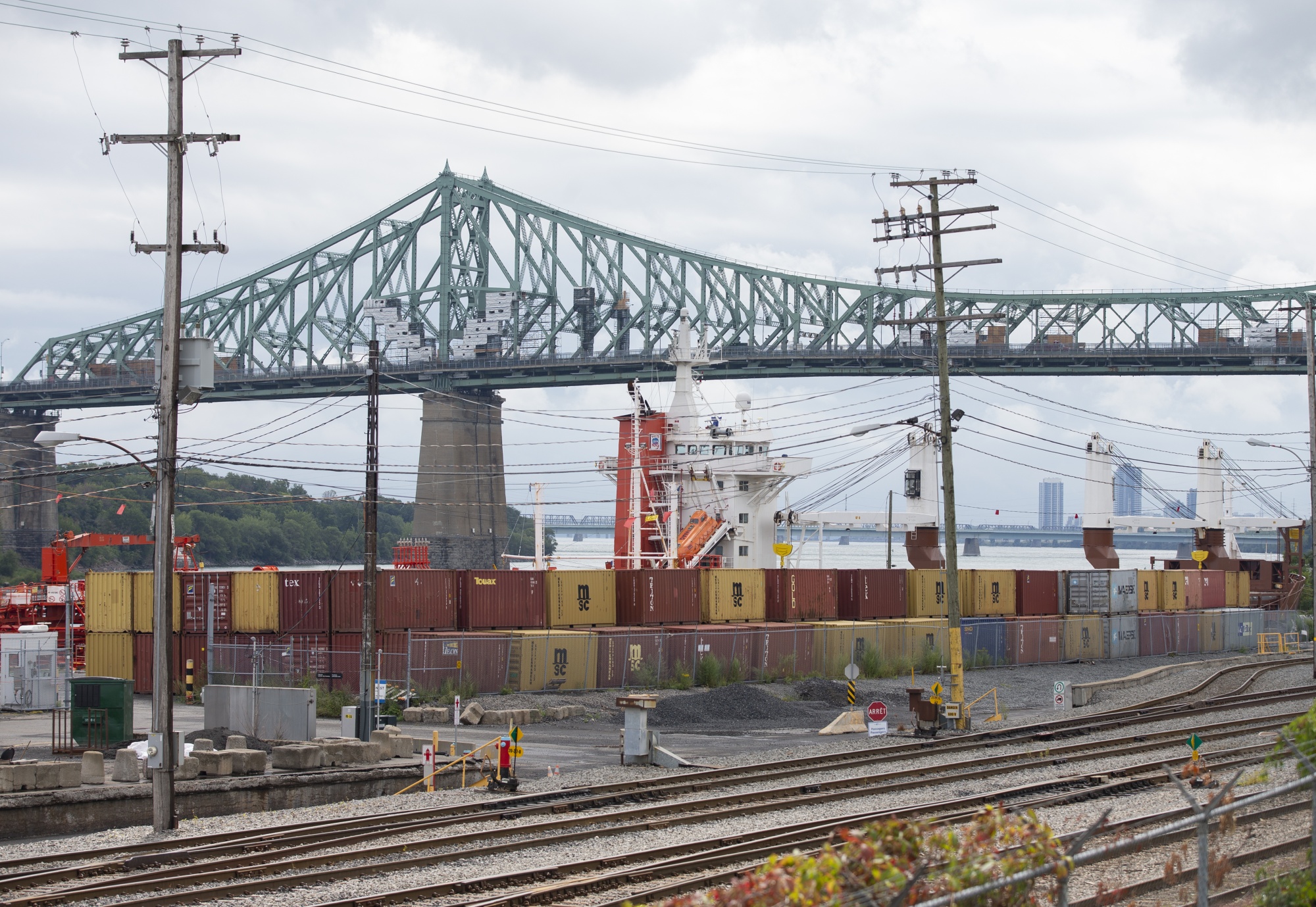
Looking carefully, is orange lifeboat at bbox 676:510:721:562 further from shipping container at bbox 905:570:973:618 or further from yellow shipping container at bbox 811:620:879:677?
yellow shipping container at bbox 811:620:879:677

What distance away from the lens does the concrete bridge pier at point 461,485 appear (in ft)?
326

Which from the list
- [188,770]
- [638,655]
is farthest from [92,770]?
[638,655]

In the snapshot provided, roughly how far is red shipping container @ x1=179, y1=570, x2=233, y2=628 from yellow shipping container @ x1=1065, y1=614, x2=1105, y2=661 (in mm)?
28956

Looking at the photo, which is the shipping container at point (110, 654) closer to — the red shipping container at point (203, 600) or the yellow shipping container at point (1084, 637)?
the red shipping container at point (203, 600)

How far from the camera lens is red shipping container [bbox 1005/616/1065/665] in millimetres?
45750

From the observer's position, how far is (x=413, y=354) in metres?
116

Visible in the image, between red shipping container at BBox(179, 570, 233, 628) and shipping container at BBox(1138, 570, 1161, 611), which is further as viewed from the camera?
shipping container at BBox(1138, 570, 1161, 611)

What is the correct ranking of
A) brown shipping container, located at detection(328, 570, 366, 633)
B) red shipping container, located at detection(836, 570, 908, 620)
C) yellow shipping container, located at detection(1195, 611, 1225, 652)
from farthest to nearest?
yellow shipping container, located at detection(1195, 611, 1225, 652)
red shipping container, located at detection(836, 570, 908, 620)
brown shipping container, located at detection(328, 570, 366, 633)

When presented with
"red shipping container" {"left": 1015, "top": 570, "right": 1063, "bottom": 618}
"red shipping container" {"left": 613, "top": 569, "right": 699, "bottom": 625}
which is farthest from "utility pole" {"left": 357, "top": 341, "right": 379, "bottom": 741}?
"red shipping container" {"left": 1015, "top": 570, "right": 1063, "bottom": 618}

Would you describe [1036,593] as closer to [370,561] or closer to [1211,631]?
[1211,631]

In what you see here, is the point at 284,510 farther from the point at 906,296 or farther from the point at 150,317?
the point at 906,296

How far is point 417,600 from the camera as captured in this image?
33.6 metres

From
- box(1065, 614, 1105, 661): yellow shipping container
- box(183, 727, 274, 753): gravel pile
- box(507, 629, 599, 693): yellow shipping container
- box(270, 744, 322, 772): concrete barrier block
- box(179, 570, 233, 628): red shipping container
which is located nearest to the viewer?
box(270, 744, 322, 772): concrete barrier block

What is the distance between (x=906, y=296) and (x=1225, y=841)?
110 m
